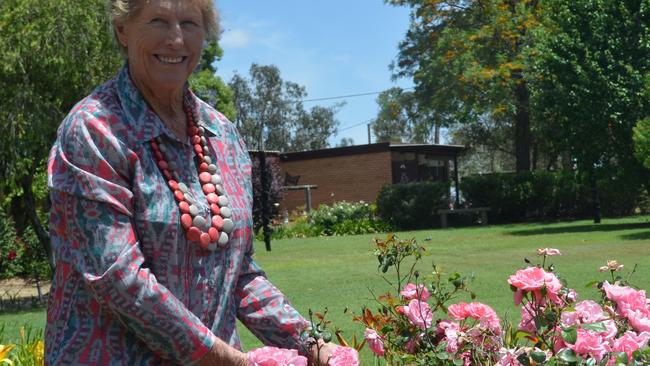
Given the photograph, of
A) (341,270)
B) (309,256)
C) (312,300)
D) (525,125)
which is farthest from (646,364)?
(525,125)

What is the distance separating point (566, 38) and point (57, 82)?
17937 mm

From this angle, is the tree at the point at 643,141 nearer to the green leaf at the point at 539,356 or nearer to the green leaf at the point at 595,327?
the green leaf at the point at 595,327

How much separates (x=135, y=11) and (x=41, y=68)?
10198 mm

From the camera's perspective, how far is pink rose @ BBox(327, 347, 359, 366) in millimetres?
2340

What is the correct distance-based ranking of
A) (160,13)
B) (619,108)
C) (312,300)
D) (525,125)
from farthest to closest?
(525,125) → (619,108) → (312,300) → (160,13)

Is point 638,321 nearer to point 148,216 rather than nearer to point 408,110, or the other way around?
point 148,216

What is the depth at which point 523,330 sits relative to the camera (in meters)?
2.87

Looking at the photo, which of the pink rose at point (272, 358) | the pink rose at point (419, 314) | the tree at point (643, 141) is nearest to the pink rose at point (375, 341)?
the pink rose at point (419, 314)

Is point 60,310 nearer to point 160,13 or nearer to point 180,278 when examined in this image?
point 180,278

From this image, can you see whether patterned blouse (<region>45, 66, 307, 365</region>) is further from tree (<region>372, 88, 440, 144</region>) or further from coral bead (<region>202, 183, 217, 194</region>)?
tree (<region>372, 88, 440, 144</region>)

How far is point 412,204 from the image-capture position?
34844 mm

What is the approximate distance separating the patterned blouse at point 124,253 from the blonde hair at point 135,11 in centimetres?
16

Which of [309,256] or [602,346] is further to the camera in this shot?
[309,256]

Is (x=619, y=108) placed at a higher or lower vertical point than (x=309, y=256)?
higher
